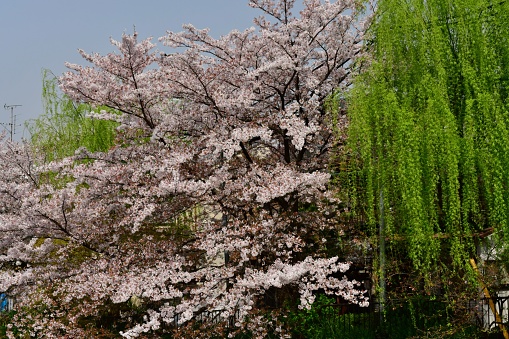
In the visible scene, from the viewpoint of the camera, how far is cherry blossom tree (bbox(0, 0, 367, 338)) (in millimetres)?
7797

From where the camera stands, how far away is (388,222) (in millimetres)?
6578

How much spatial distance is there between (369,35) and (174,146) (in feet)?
10.9

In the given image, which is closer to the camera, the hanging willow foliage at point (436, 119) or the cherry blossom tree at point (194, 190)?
the hanging willow foliage at point (436, 119)

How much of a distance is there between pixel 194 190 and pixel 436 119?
3.26 meters

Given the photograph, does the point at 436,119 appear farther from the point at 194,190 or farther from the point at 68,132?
the point at 68,132

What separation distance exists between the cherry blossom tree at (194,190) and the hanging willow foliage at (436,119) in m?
1.30

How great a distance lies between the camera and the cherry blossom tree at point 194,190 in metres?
7.80

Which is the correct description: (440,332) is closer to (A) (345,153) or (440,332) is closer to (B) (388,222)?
(B) (388,222)

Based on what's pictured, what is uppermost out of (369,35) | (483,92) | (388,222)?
(369,35)

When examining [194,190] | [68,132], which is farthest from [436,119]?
[68,132]

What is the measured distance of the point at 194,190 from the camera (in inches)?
300

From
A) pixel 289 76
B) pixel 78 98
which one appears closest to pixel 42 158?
pixel 78 98

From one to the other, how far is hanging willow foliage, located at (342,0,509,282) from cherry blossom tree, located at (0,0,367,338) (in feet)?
4.26

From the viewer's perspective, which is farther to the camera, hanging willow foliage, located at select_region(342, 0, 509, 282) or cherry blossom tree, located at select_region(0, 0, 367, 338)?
cherry blossom tree, located at select_region(0, 0, 367, 338)
